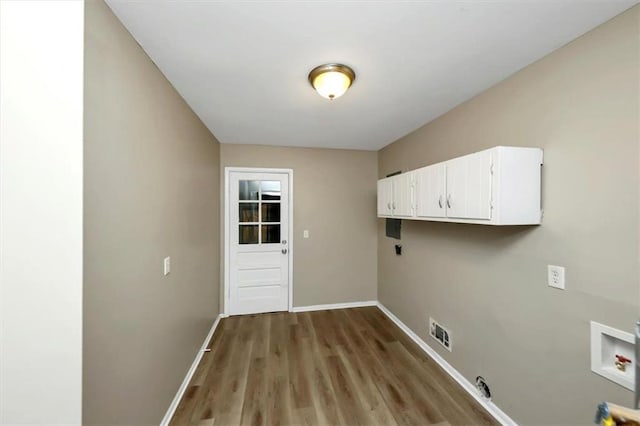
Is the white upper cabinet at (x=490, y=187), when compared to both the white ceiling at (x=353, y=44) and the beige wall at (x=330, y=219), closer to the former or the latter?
the white ceiling at (x=353, y=44)

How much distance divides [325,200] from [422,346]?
217cm

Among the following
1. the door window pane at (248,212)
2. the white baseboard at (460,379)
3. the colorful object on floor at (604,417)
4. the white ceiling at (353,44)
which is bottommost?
the white baseboard at (460,379)

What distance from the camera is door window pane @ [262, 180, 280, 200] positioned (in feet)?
11.1

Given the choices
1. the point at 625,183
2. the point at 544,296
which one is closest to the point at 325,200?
the point at 544,296

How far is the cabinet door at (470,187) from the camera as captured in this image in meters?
1.48

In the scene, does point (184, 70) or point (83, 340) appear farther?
point (184, 70)

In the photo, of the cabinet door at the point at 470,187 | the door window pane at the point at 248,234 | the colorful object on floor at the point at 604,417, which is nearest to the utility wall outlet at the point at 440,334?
the cabinet door at the point at 470,187

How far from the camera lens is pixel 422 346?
2.51m

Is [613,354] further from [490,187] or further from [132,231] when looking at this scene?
[132,231]

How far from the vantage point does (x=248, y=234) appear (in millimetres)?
3371

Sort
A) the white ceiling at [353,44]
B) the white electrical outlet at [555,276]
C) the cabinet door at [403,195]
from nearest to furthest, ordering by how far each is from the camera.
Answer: the white ceiling at [353,44] → the white electrical outlet at [555,276] → the cabinet door at [403,195]

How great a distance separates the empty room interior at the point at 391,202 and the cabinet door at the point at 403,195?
22 millimetres

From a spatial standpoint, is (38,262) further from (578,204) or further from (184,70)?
(578,204)

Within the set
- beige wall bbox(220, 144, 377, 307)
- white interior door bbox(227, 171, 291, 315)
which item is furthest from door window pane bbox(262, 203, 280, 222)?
beige wall bbox(220, 144, 377, 307)
